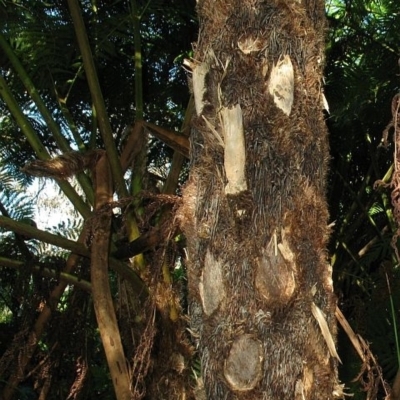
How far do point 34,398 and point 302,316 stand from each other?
1.78m

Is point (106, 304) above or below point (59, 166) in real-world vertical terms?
below

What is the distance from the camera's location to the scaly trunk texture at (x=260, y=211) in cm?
101

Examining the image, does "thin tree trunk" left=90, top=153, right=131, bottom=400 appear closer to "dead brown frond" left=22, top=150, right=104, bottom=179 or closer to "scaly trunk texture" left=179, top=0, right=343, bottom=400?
"dead brown frond" left=22, top=150, right=104, bottom=179

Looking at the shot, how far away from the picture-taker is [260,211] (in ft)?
3.38

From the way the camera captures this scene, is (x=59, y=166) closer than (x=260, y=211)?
No

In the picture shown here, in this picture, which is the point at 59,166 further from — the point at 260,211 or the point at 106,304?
the point at 260,211

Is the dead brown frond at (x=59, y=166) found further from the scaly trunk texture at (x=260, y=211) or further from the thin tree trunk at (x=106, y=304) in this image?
the scaly trunk texture at (x=260, y=211)

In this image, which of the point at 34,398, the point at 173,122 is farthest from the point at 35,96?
the point at 34,398

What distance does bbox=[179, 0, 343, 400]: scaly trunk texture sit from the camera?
1.01m

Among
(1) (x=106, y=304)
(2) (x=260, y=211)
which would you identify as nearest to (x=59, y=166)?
(1) (x=106, y=304)

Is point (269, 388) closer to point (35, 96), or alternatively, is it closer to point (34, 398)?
point (35, 96)

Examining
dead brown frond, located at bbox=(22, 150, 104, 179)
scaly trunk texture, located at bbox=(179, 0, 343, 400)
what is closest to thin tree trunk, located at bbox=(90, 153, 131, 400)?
dead brown frond, located at bbox=(22, 150, 104, 179)

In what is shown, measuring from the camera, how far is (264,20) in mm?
1081

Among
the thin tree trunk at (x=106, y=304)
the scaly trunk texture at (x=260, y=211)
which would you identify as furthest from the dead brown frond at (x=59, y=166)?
the scaly trunk texture at (x=260, y=211)
